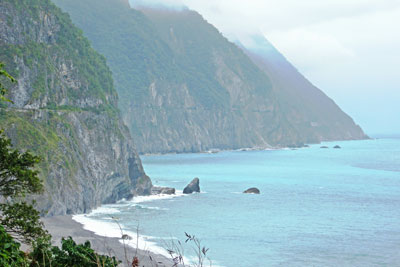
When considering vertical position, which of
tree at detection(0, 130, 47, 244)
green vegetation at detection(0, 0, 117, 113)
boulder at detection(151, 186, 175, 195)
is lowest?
boulder at detection(151, 186, 175, 195)

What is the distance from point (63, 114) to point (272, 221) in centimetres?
2988

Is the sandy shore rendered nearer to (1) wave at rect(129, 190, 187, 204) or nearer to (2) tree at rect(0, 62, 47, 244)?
(2) tree at rect(0, 62, 47, 244)

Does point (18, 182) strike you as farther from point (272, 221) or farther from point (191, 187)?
point (191, 187)

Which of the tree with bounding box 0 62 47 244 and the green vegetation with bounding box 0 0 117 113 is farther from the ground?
the green vegetation with bounding box 0 0 117 113

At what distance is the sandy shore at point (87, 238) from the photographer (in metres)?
46.4

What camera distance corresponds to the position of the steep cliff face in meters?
65.2

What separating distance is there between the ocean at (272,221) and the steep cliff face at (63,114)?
3920mm

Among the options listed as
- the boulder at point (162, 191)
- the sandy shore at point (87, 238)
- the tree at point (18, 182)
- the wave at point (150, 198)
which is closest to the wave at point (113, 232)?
the sandy shore at point (87, 238)

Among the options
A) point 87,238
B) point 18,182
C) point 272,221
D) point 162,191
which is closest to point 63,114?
point 162,191

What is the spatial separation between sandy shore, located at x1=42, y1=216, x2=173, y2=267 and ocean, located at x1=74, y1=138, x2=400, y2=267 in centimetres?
170

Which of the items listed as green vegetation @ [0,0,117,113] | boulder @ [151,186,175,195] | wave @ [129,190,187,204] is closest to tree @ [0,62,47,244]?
green vegetation @ [0,0,117,113]

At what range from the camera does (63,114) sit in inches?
2960

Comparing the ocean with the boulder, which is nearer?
the ocean

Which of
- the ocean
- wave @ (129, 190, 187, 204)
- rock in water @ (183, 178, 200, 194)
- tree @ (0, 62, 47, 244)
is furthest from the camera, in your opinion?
rock in water @ (183, 178, 200, 194)
